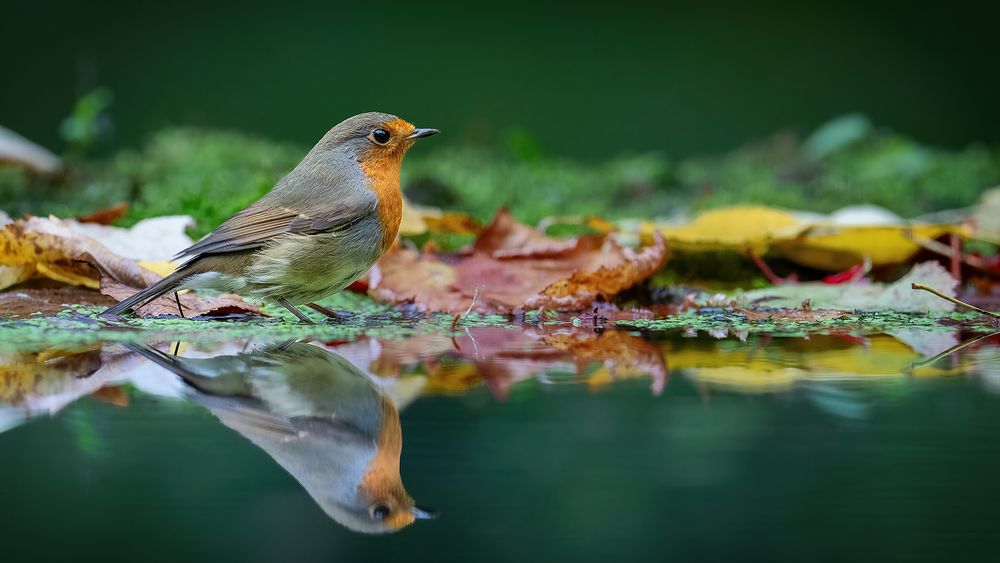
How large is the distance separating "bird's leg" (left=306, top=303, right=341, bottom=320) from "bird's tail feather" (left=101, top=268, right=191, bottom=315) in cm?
31

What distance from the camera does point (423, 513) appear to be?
82cm

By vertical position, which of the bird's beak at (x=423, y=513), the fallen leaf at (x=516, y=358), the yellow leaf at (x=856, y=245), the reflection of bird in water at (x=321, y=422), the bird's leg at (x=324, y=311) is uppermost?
the yellow leaf at (x=856, y=245)

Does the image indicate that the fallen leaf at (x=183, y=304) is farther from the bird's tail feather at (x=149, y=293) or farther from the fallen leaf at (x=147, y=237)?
the fallen leaf at (x=147, y=237)

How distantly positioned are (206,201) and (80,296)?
2.29ft

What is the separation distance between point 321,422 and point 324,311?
126cm

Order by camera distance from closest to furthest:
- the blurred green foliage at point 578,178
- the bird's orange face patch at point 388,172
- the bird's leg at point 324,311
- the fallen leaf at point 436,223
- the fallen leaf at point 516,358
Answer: the fallen leaf at point 516,358 < the bird's leg at point 324,311 < the bird's orange face patch at point 388,172 < the fallen leaf at point 436,223 < the blurred green foliage at point 578,178

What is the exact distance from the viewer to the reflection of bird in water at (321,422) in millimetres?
856

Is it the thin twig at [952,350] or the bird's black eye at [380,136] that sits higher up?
the bird's black eye at [380,136]

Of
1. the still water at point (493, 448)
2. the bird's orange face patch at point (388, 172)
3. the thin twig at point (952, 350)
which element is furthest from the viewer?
the bird's orange face patch at point (388, 172)

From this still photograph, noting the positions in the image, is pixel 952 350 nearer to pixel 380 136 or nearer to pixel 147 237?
pixel 380 136

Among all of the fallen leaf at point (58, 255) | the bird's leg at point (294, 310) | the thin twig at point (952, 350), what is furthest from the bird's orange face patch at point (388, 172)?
the thin twig at point (952, 350)

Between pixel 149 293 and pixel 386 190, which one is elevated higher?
pixel 386 190

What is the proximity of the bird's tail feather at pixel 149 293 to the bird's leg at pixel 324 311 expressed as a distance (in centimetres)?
31

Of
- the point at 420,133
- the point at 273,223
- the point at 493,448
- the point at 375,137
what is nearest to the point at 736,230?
the point at 420,133
